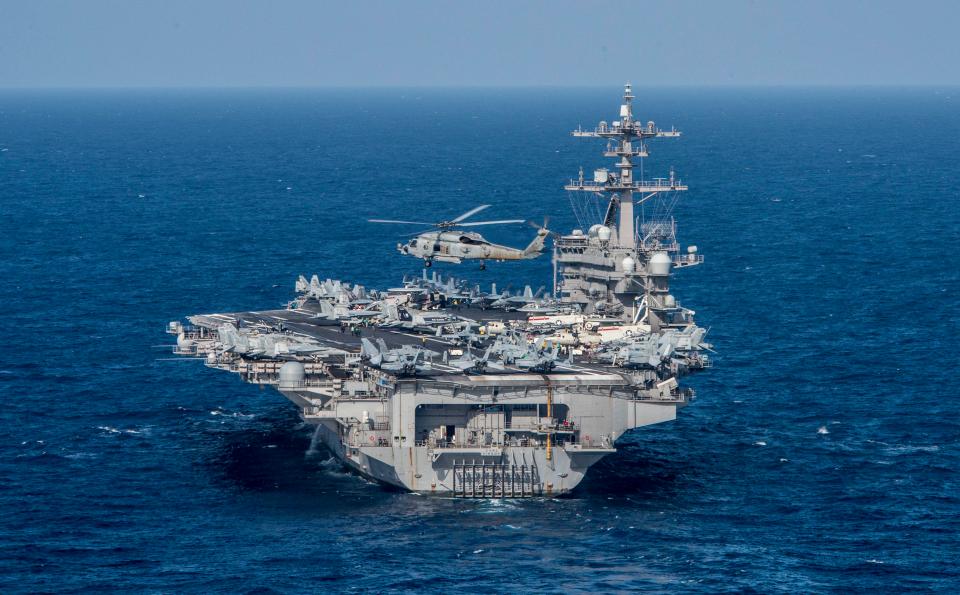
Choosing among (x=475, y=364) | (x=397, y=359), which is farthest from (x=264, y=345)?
(x=475, y=364)

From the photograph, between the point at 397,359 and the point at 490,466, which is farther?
the point at 397,359

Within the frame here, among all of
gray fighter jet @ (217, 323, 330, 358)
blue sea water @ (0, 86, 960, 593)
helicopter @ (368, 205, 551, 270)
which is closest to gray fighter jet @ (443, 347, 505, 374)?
blue sea water @ (0, 86, 960, 593)

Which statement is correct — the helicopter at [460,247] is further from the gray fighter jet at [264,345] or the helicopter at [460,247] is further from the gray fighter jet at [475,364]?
the gray fighter jet at [475,364]

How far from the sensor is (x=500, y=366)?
5975 centimetres

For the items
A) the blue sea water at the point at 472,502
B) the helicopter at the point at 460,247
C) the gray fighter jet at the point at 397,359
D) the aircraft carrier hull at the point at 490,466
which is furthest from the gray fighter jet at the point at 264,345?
the helicopter at the point at 460,247

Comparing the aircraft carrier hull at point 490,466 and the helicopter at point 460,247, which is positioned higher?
the helicopter at point 460,247

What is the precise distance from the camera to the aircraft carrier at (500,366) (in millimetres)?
55906

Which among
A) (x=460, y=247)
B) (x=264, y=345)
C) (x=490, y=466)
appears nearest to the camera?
(x=490, y=466)

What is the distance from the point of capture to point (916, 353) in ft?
253

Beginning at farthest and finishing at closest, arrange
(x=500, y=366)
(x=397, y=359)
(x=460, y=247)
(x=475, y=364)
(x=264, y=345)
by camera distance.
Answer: (x=460, y=247)
(x=264, y=345)
(x=500, y=366)
(x=475, y=364)
(x=397, y=359)

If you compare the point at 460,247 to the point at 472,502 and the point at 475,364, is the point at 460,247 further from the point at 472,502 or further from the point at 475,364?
the point at 472,502

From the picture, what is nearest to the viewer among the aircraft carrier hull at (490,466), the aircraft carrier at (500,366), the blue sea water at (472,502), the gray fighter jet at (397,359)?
the blue sea water at (472,502)

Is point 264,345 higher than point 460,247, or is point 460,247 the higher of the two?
point 460,247

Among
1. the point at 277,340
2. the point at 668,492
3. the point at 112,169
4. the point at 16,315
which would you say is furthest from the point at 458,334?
the point at 112,169
